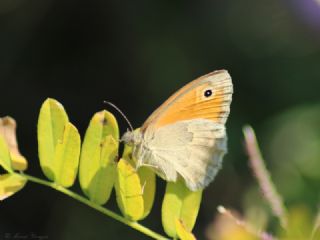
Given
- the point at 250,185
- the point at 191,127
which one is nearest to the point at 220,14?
the point at 250,185

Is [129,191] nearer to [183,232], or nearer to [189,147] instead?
[183,232]

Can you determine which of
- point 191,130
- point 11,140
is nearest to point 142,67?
point 191,130

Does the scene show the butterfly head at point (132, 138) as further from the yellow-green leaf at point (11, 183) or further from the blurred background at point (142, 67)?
the blurred background at point (142, 67)

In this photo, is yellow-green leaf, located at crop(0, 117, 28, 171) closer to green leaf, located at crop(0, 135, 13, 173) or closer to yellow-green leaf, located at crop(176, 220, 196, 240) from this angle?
green leaf, located at crop(0, 135, 13, 173)

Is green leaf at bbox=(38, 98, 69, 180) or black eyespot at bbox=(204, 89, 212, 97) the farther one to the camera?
black eyespot at bbox=(204, 89, 212, 97)

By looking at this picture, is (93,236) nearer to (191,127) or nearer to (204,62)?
(204,62)

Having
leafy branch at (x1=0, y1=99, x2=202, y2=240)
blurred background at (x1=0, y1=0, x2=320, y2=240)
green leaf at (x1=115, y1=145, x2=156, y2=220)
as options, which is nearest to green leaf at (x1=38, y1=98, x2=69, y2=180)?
leafy branch at (x1=0, y1=99, x2=202, y2=240)
